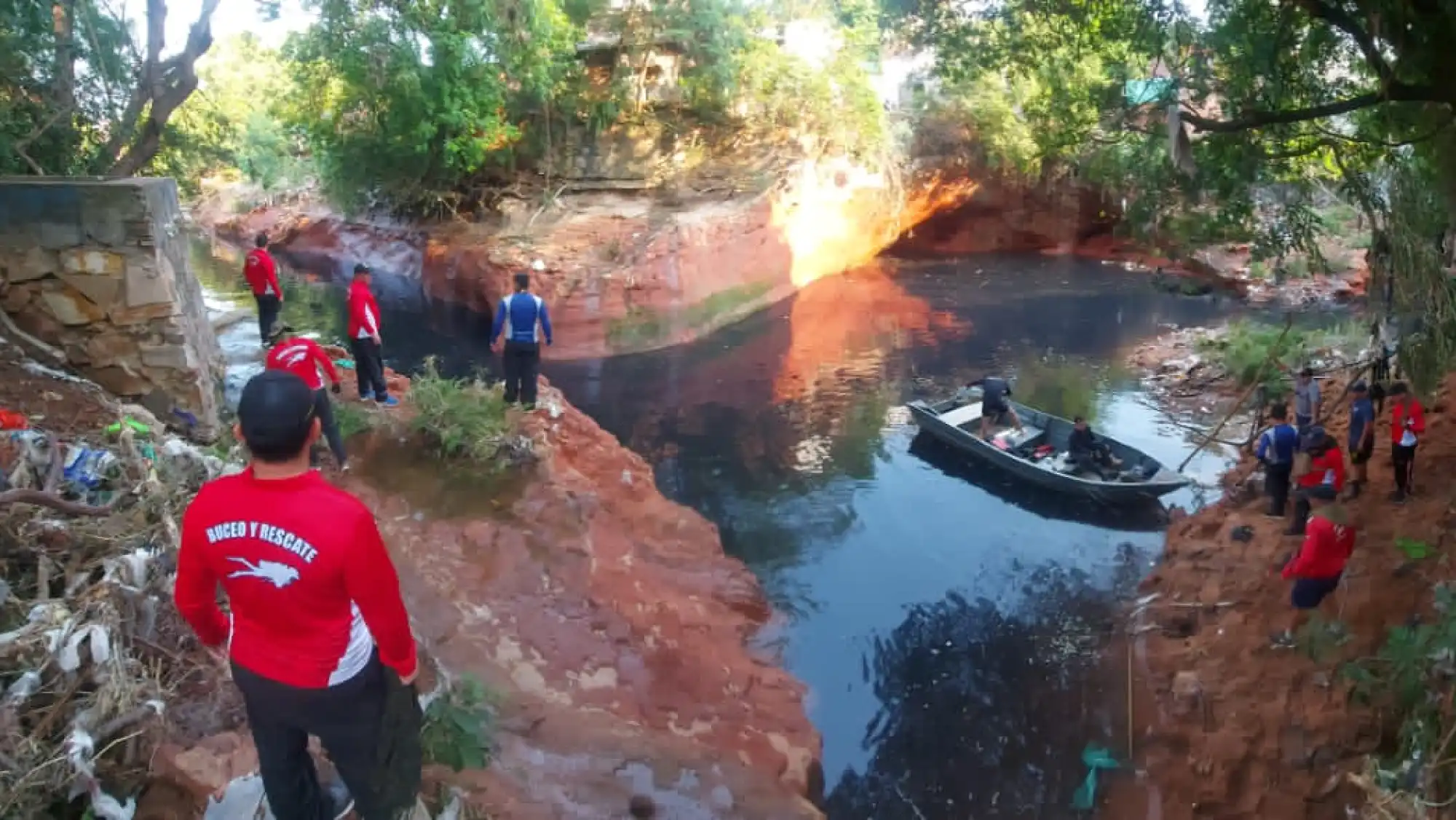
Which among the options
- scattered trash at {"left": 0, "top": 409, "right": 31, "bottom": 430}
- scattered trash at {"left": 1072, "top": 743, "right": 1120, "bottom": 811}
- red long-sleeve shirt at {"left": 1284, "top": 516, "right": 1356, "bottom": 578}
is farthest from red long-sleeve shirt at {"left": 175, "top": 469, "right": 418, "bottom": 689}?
red long-sleeve shirt at {"left": 1284, "top": 516, "right": 1356, "bottom": 578}

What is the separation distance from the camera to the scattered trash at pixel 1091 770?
21.7 feet

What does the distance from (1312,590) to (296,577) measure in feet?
23.4

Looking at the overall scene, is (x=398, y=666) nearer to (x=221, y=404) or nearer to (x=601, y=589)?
(x=601, y=589)

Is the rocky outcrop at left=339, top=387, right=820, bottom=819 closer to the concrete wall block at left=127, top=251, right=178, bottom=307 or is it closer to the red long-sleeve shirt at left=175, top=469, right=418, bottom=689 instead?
the concrete wall block at left=127, top=251, right=178, bottom=307

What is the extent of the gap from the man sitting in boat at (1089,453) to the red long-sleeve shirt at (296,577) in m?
9.75

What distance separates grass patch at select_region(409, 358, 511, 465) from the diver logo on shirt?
21.0ft

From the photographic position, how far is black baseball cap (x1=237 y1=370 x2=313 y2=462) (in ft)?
8.15

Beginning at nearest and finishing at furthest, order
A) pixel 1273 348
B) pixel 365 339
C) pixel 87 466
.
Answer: pixel 87 466
pixel 365 339
pixel 1273 348

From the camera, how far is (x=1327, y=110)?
7.34 meters

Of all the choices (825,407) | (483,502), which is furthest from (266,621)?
(825,407)

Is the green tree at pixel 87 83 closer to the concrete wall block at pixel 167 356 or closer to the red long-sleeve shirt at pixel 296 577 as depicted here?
the concrete wall block at pixel 167 356

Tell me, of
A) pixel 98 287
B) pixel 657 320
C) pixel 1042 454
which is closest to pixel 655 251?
pixel 657 320

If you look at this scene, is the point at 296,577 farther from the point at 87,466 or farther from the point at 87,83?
the point at 87,83

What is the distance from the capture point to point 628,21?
71.9 feet
